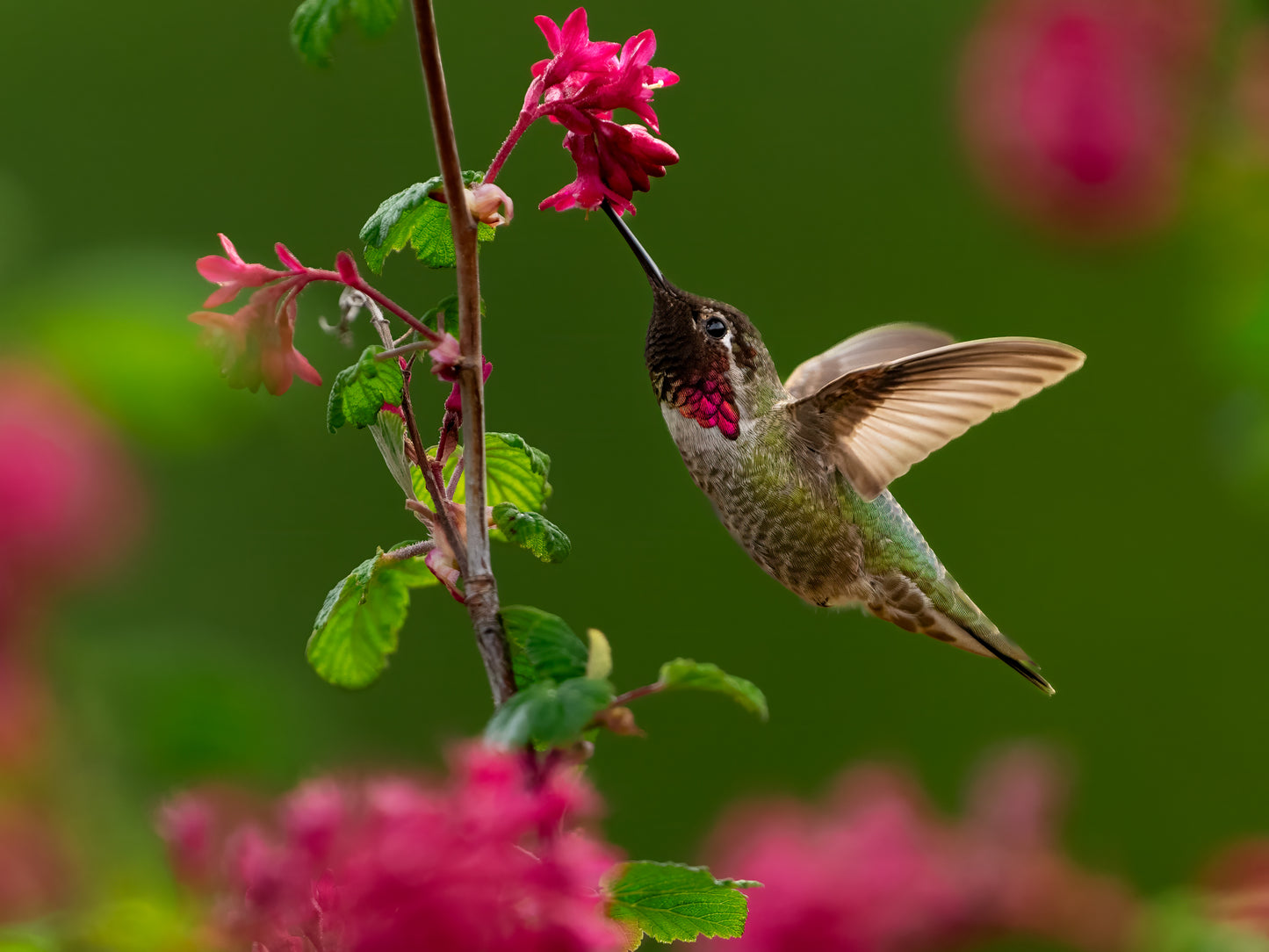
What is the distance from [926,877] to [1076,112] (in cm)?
131

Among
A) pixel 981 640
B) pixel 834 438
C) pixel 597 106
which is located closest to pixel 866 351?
pixel 834 438

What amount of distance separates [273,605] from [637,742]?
1189mm

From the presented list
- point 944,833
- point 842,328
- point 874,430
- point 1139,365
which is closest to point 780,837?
point 944,833

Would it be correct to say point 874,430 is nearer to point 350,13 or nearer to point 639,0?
point 350,13

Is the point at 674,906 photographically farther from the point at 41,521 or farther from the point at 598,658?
the point at 41,521

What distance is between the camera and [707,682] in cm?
79

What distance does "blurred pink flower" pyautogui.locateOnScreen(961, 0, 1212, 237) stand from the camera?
1.94 m

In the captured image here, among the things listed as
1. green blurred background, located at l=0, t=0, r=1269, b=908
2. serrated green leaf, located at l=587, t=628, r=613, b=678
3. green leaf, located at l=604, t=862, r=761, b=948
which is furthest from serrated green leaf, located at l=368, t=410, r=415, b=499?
green blurred background, located at l=0, t=0, r=1269, b=908

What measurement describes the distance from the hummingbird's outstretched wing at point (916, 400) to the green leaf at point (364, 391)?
58 centimetres

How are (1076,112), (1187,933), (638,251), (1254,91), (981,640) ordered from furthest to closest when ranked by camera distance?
(1076,112)
(981,640)
(1254,91)
(638,251)
(1187,933)

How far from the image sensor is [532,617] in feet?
2.85

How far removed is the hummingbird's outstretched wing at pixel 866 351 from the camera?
1.72m

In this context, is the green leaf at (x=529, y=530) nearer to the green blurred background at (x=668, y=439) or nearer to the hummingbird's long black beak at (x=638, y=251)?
the hummingbird's long black beak at (x=638, y=251)

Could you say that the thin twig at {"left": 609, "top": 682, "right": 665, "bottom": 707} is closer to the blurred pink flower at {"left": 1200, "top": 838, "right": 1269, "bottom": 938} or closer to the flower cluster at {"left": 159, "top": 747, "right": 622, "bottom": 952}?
the flower cluster at {"left": 159, "top": 747, "right": 622, "bottom": 952}
